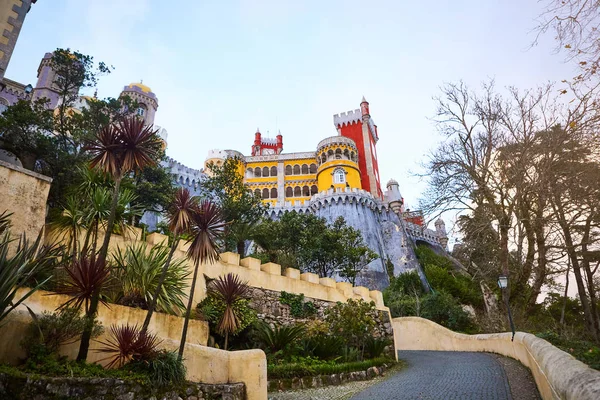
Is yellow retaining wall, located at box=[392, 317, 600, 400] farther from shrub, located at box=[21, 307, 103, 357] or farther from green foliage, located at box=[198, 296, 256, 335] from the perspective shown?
green foliage, located at box=[198, 296, 256, 335]

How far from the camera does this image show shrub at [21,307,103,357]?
19.0ft

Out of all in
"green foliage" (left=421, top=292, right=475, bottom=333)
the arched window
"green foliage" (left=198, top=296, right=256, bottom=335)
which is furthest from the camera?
the arched window

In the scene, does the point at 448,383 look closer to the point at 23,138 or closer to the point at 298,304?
the point at 298,304

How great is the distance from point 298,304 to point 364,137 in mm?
42710

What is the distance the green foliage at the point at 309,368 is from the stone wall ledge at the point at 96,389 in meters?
2.24

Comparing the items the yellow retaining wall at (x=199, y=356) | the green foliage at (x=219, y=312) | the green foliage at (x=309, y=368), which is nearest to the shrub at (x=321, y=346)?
the green foliage at (x=309, y=368)

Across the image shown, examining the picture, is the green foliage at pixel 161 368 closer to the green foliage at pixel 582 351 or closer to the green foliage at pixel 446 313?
the green foliage at pixel 582 351

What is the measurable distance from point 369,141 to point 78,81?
4092 cm

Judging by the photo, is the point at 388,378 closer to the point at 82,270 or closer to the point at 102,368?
the point at 102,368

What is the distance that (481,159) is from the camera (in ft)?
58.6

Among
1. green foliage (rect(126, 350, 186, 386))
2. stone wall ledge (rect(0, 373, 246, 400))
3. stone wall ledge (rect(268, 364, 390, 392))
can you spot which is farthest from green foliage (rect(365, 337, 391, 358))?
green foliage (rect(126, 350, 186, 386))

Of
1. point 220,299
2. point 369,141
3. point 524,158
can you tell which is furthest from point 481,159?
point 369,141

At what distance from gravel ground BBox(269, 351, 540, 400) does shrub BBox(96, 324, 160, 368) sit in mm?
3511

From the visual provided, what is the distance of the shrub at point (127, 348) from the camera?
6586 mm
